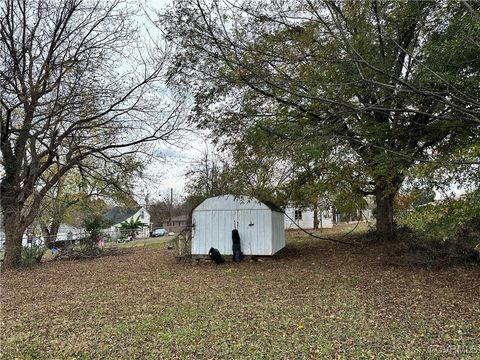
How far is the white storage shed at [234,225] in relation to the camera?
1100cm

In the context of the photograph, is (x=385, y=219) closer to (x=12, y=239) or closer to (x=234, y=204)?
(x=234, y=204)

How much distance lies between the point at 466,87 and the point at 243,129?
207 inches

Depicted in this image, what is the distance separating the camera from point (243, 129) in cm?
993

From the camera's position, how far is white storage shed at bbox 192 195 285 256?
11000 millimetres

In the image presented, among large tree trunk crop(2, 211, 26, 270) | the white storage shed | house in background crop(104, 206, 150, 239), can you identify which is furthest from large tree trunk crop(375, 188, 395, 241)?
house in background crop(104, 206, 150, 239)

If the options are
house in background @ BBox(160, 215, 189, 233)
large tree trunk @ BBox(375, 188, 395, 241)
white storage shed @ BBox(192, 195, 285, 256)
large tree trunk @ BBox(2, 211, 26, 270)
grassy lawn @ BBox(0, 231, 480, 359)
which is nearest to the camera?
grassy lawn @ BBox(0, 231, 480, 359)

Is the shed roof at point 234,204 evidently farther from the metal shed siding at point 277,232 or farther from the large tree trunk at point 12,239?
the large tree trunk at point 12,239

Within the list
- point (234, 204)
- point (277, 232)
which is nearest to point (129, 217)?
point (277, 232)

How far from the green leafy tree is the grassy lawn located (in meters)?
2.19

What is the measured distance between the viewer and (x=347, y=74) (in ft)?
21.9

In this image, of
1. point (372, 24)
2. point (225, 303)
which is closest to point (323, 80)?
point (372, 24)

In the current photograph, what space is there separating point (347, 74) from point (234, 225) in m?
5.89

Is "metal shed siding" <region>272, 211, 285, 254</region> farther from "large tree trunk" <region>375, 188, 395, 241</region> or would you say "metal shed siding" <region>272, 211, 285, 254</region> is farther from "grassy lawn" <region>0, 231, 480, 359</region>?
"large tree trunk" <region>375, 188, 395, 241</region>

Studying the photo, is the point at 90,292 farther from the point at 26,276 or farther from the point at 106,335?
the point at 26,276
